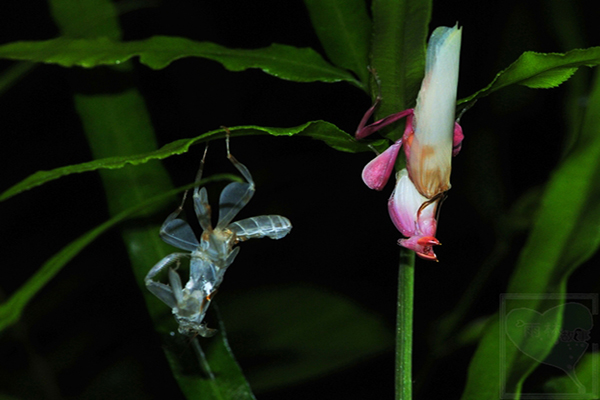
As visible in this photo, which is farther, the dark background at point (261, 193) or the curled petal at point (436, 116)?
the dark background at point (261, 193)

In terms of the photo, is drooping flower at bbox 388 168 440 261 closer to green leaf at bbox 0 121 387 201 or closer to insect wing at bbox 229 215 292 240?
green leaf at bbox 0 121 387 201

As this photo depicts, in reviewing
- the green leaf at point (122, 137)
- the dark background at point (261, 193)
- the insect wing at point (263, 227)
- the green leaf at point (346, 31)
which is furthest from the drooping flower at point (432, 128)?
the dark background at point (261, 193)

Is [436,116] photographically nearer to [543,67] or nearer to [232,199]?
[543,67]

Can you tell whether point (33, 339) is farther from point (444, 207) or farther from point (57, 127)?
point (444, 207)

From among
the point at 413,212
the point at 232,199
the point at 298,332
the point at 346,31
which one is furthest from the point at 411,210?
the point at 298,332

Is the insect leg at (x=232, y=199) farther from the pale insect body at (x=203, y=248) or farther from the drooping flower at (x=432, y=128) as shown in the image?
the drooping flower at (x=432, y=128)

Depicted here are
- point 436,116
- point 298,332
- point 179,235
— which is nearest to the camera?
point 436,116
